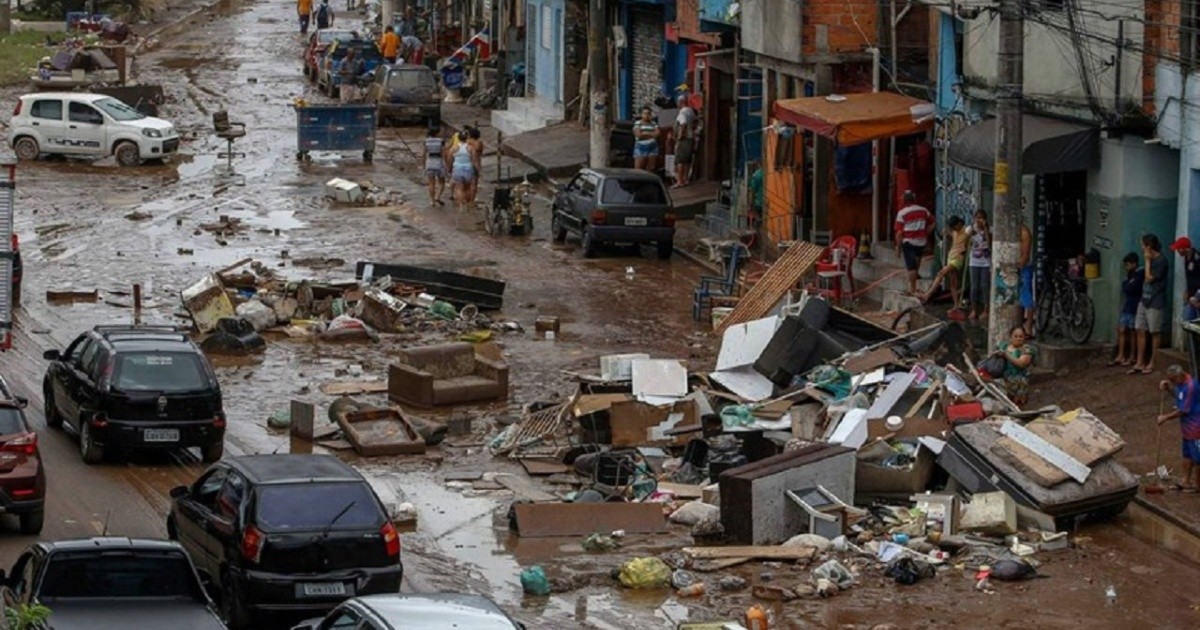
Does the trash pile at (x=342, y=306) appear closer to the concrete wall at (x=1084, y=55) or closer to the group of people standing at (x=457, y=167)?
the concrete wall at (x=1084, y=55)

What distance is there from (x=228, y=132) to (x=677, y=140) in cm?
1178

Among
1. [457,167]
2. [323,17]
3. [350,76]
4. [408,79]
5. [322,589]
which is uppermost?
[323,17]

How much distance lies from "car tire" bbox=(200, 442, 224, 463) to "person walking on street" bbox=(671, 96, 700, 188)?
2262 centimetres

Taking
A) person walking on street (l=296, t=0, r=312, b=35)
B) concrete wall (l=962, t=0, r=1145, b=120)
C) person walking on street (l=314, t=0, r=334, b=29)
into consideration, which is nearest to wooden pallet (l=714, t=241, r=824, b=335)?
concrete wall (l=962, t=0, r=1145, b=120)

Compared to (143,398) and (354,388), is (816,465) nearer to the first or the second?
(143,398)

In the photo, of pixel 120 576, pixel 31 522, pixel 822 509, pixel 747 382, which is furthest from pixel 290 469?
pixel 747 382

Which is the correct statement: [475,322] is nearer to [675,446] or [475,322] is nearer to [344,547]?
[675,446]

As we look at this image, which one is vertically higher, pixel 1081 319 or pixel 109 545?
pixel 1081 319

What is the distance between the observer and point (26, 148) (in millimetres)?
50188

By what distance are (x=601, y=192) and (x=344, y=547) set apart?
21.7 meters

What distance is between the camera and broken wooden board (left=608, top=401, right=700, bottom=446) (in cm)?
2514

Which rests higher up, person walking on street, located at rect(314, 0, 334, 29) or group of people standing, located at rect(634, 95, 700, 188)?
person walking on street, located at rect(314, 0, 334, 29)

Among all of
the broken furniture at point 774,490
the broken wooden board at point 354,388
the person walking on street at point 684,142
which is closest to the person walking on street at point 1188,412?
the broken furniture at point 774,490

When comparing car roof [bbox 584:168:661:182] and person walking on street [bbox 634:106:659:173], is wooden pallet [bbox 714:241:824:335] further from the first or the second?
person walking on street [bbox 634:106:659:173]
